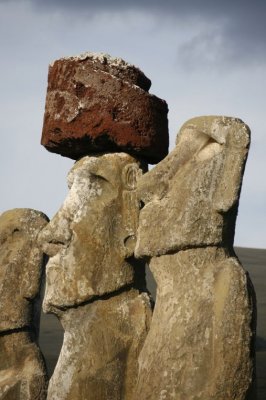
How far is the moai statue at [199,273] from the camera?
503cm

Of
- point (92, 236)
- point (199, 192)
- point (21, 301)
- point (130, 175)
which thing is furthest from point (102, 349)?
point (199, 192)

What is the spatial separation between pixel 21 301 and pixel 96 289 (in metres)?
1.30

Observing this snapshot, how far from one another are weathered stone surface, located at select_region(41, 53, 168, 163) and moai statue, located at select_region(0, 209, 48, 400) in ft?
3.45

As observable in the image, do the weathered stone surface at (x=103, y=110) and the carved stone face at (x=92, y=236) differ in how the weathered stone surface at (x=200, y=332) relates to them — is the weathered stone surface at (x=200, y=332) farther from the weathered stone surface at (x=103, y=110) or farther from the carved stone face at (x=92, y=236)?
the weathered stone surface at (x=103, y=110)

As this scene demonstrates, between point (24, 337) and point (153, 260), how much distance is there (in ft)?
7.53

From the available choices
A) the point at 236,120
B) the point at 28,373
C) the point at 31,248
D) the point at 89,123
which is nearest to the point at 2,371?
the point at 28,373

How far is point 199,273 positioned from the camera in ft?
17.3

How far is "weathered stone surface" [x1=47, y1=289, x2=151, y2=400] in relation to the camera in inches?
244

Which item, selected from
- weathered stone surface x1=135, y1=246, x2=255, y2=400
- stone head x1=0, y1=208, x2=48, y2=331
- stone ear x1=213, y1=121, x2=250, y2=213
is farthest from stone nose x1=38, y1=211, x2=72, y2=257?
stone ear x1=213, y1=121, x2=250, y2=213

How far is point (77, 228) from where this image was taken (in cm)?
636

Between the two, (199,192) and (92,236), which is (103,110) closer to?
(92,236)

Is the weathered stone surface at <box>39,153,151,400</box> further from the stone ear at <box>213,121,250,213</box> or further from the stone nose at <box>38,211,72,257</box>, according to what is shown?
the stone ear at <box>213,121,250,213</box>

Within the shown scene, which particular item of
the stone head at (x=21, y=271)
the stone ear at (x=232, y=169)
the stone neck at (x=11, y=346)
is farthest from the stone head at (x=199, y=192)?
the stone neck at (x=11, y=346)

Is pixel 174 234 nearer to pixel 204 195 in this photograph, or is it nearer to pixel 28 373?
pixel 204 195
